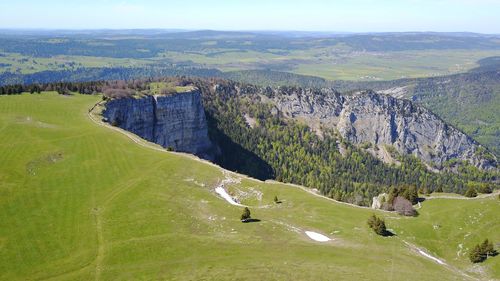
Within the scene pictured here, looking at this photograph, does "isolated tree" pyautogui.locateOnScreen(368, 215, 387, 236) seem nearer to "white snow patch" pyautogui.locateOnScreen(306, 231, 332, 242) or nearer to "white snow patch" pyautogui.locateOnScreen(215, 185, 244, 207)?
"white snow patch" pyautogui.locateOnScreen(306, 231, 332, 242)

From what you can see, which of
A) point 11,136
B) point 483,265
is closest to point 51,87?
point 11,136

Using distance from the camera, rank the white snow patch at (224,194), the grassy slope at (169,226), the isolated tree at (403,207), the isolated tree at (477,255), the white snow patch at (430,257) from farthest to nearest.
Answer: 1. the white snow patch at (224,194)
2. the isolated tree at (403,207)
3. the isolated tree at (477,255)
4. the white snow patch at (430,257)
5. the grassy slope at (169,226)

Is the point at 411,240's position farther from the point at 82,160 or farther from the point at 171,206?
the point at 82,160

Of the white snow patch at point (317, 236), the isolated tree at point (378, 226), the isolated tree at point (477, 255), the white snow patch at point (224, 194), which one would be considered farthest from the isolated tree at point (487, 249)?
the white snow patch at point (224, 194)

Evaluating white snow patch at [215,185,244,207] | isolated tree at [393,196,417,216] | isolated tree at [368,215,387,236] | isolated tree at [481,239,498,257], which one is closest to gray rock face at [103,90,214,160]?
white snow patch at [215,185,244,207]

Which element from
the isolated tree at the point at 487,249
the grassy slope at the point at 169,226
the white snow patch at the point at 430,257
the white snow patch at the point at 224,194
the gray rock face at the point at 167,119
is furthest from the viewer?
the gray rock face at the point at 167,119

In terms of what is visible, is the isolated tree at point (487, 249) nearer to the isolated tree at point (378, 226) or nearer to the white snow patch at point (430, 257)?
the white snow patch at point (430, 257)

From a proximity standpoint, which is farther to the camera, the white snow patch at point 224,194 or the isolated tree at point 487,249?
the white snow patch at point 224,194
